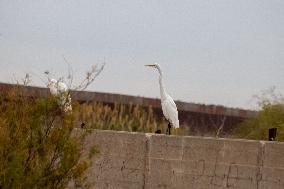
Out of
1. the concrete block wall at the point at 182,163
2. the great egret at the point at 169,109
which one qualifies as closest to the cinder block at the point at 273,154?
the concrete block wall at the point at 182,163

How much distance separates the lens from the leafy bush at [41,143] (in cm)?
604

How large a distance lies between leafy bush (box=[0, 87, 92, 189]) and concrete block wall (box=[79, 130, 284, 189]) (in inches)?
99.8

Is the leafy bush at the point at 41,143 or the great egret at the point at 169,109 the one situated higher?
the great egret at the point at 169,109

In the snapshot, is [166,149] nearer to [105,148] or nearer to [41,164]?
[105,148]

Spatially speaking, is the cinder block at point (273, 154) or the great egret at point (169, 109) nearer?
the cinder block at point (273, 154)

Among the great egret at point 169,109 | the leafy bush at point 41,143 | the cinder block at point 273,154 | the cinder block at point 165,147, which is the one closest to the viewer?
the leafy bush at point 41,143

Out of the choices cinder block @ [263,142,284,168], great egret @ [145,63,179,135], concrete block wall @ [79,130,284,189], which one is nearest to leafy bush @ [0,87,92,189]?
concrete block wall @ [79,130,284,189]

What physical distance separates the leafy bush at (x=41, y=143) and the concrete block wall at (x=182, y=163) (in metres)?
2.54

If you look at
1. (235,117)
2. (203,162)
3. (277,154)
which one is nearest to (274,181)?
(277,154)

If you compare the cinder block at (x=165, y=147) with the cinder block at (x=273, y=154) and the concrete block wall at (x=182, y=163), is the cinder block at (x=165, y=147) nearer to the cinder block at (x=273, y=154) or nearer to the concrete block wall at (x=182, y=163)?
the concrete block wall at (x=182, y=163)

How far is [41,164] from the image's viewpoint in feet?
20.2

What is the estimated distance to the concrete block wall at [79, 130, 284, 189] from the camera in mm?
8477

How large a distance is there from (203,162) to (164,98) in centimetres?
285

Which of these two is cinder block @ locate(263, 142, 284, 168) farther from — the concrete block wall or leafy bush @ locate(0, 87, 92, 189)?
leafy bush @ locate(0, 87, 92, 189)
